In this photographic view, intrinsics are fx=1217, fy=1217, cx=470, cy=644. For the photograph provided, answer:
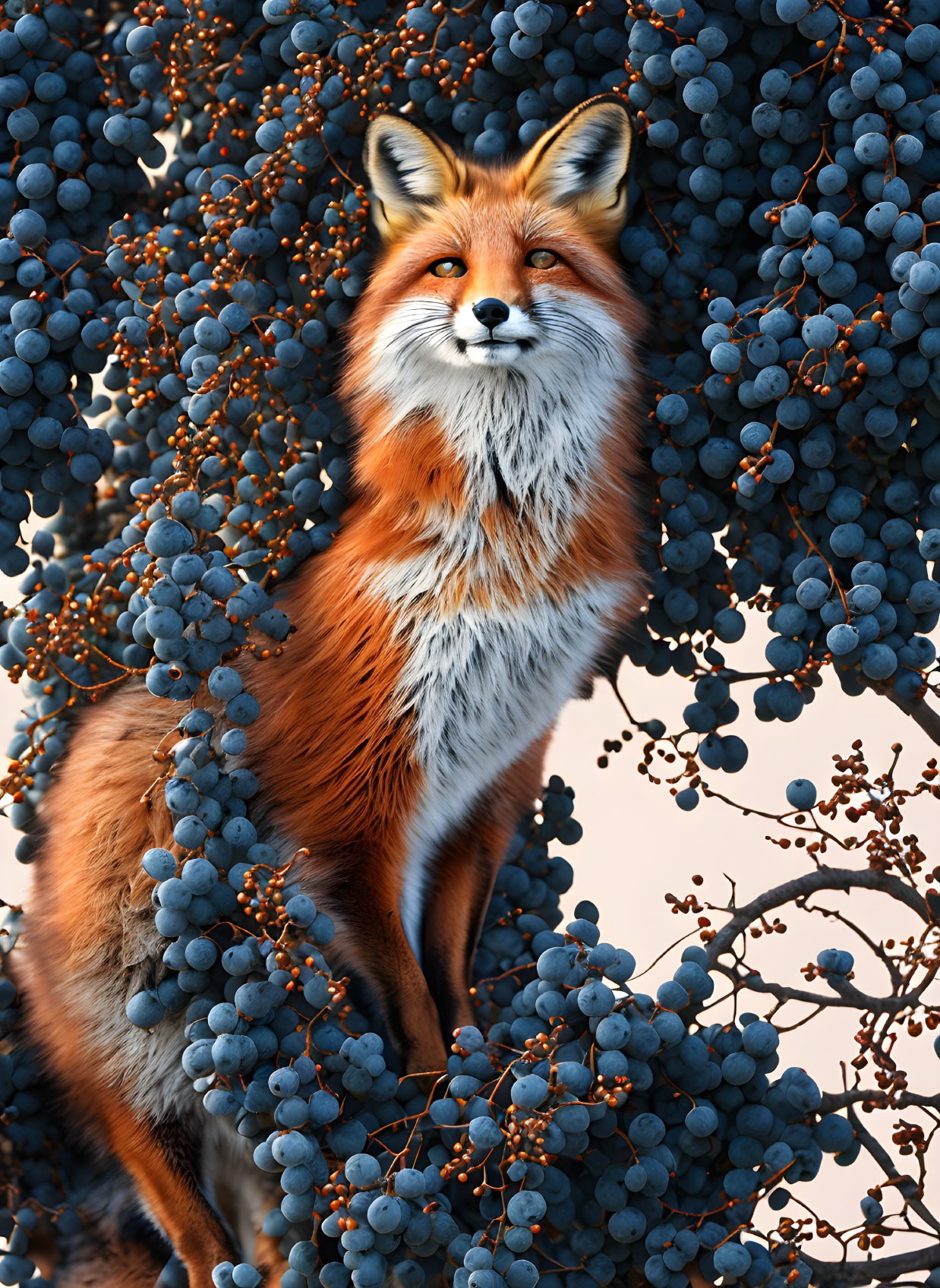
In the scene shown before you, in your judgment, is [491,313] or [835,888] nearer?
[491,313]

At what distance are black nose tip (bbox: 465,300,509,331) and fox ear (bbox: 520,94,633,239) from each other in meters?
0.16

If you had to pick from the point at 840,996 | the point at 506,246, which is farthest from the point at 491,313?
the point at 840,996

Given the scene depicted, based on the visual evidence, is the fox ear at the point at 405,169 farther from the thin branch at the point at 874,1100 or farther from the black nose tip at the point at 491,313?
the thin branch at the point at 874,1100

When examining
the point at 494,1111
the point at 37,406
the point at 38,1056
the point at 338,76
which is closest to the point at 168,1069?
the point at 38,1056

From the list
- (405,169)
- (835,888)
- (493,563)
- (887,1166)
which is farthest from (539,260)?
(887,1166)

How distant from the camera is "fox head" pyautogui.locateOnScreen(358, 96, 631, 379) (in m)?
1.13

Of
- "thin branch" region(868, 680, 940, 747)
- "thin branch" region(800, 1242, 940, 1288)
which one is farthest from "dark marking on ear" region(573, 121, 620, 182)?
"thin branch" region(800, 1242, 940, 1288)

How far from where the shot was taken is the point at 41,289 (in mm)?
1274

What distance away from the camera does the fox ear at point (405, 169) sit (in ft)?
3.84

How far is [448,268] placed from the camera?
1.16 meters

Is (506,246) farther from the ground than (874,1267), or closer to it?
farther from the ground

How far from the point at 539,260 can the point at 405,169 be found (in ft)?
0.54

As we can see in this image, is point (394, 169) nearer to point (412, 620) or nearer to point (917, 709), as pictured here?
point (412, 620)

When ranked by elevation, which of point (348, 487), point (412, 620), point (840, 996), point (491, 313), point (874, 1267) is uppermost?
point (491, 313)
